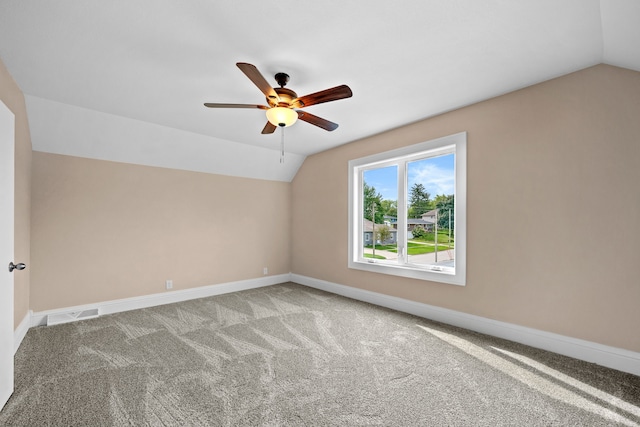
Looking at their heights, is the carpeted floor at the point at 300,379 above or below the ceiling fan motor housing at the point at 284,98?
below

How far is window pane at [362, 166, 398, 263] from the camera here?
4.18 metres

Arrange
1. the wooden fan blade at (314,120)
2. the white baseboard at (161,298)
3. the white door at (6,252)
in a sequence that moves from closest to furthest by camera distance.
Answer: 1. the white door at (6,252)
2. the wooden fan blade at (314,120)
3. the white baseboard at (161,298)

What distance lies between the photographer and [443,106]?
3.21 meters

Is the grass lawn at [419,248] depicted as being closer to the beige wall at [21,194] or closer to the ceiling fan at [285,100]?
the ceiling fan at [285,100]

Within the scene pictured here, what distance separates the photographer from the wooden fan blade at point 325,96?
2180mm

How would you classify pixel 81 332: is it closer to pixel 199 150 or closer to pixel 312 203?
pixel 199 150

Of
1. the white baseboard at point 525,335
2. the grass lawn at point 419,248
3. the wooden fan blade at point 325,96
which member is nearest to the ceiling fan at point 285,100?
the wooden fan blade at point 325,96

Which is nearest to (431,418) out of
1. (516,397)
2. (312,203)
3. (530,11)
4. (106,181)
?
(516,397)

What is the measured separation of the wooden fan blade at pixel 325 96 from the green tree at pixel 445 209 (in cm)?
202

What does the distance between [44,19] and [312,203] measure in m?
4.00

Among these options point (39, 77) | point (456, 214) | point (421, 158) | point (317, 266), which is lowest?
point (317, 266)

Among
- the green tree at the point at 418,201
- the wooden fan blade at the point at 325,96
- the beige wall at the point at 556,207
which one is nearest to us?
the wooden fan blade at the point at 325,96

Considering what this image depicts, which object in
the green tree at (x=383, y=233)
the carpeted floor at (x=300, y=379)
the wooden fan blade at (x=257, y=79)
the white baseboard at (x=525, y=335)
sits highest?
the wooden fan blade at (x=257, y=79)

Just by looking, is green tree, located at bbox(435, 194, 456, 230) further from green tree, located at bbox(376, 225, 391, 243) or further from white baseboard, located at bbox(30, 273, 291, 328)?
white baseboard, located at bbox(30, 273, 291, 328)
